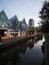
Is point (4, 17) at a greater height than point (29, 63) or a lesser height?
greater

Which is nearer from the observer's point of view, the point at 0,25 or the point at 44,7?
the point at 44,7

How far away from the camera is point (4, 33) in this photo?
3634 centimetres

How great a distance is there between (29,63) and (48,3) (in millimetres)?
19694

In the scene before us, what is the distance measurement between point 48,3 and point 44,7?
1517mm

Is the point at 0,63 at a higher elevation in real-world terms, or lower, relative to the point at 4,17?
lower

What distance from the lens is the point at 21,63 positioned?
13.7 metres

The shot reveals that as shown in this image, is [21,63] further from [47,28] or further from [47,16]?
[47,16]

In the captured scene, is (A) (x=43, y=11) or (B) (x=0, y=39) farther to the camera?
(A) (x=43, y=11)

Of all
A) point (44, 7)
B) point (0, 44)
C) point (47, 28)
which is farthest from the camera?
point (44, 7)

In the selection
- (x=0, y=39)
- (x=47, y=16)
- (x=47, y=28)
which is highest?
(x=47, y=16)

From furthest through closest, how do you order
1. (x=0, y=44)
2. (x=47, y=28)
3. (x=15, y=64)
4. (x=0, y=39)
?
(x=47, y=28) → (x=0, y=39) → (x=0, y=44) → (x=15, y=64)

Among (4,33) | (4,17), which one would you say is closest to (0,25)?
(4,33)

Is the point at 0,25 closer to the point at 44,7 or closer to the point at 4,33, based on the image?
the point at 4,33

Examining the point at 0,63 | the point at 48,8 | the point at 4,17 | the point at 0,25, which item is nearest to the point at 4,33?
the point at 0,25
